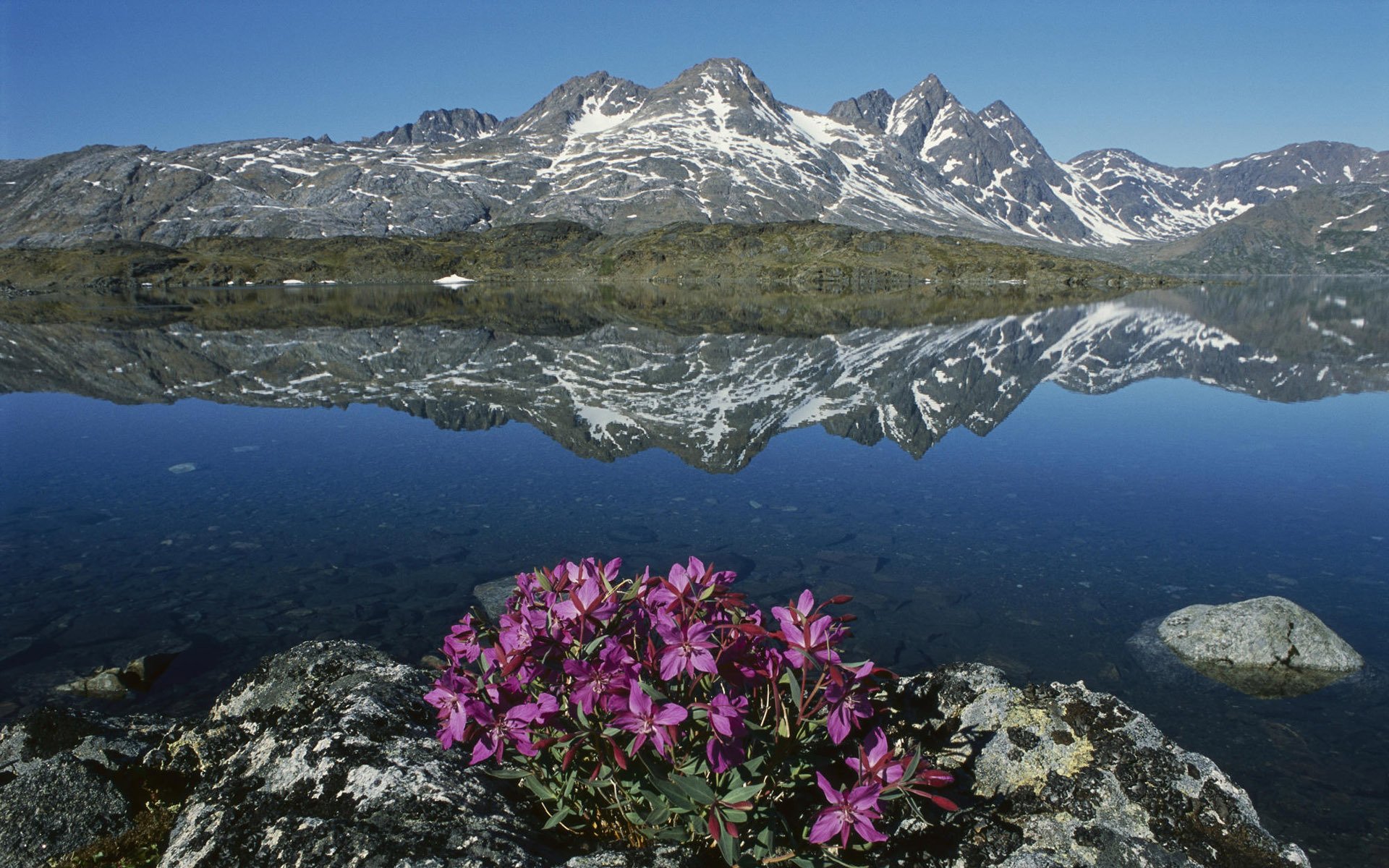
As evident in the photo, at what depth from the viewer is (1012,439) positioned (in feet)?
78.7

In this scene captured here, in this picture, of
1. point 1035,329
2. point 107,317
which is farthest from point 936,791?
A: point 107,317

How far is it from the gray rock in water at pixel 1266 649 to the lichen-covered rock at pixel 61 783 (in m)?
12.3

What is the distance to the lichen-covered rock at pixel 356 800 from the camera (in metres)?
4.15

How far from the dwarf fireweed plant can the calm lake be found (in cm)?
626

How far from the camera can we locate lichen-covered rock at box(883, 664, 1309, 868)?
15.0 feet

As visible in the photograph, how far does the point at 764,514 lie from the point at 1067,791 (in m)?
11.5

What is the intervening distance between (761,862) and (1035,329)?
64312mm

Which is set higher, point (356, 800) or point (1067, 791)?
point (356, 800)

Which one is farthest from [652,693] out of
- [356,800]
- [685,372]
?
[685,372]

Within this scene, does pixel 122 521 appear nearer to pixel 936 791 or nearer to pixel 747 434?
pixel 747 434

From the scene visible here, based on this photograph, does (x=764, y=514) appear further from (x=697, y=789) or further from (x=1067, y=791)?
(x=697, y=789)

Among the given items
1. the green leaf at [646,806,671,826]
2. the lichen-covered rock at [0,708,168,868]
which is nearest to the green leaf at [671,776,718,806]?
the green leaf at [646,806,671,826]

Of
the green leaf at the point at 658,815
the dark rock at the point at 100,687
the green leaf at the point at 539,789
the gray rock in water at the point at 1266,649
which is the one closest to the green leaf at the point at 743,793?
the green leaf at the point at 658,815

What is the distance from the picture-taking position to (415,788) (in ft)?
15.2
